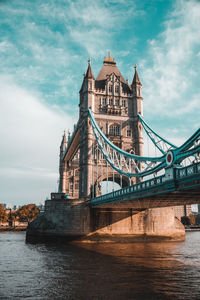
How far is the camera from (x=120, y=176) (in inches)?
1304

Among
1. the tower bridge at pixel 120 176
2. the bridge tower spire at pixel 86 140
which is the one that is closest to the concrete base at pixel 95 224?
the tower bridge at pixel 120 176

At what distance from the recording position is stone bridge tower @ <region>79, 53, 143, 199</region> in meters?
38.9

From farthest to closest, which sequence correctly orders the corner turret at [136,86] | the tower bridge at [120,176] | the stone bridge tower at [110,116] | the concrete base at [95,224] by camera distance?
the corner turret at [136,86] → the stone bridge tower at [110,116] → the concrete base at [95,224] → the tower bridge at [120,176]

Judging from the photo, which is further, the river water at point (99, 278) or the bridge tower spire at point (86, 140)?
the bridge tower spire at point (86, 140)

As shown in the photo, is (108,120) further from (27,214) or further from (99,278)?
(27,214)

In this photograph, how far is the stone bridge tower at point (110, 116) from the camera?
38.9 m

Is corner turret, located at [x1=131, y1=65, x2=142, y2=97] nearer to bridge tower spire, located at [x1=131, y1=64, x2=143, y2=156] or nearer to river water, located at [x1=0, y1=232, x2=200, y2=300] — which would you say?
bridge tower spire, located at [x1=131, y1=64, x2=143, y2=156]

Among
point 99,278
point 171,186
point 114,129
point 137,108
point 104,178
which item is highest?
point 137,108

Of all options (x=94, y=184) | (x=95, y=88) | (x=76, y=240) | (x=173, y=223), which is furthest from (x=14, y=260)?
(x=95, y=88)

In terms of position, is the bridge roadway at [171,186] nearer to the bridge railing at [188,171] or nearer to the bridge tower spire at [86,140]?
the bridge railing at [188,171]

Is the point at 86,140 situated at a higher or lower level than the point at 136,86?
lower

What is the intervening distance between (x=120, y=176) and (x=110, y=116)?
12.3 metres

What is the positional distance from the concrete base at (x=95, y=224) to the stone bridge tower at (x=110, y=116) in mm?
6272

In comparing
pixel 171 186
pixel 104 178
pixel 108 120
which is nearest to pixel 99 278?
pixel 171 186
